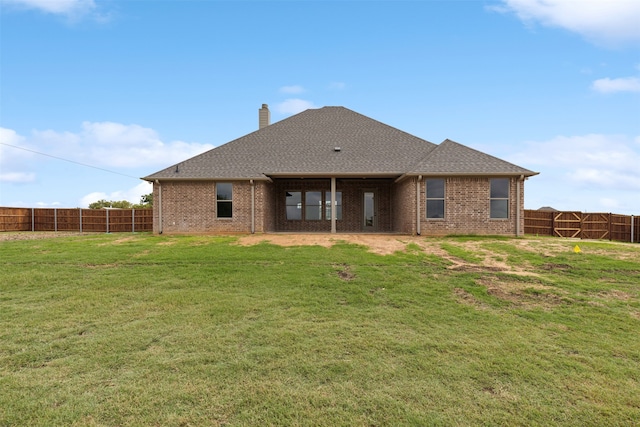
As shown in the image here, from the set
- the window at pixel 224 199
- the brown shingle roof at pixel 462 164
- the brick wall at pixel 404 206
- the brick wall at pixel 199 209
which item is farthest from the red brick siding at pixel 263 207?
the brown shingle roof at pixel 462 164

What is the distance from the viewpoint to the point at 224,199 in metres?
16.9

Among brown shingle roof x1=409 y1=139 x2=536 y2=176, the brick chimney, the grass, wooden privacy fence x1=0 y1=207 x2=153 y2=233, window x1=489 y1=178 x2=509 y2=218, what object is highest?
the brick chimney

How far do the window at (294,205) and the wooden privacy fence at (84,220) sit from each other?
1045 centimetres

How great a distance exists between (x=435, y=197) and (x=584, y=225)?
36.8 feet

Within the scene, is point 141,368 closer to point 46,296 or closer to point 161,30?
point 46,296

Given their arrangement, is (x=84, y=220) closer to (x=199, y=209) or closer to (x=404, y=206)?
(x=199, y=209)

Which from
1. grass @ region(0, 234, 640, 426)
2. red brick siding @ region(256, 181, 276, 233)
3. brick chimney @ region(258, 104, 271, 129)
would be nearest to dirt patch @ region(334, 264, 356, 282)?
grass @ region(0, 234, 640, 426)

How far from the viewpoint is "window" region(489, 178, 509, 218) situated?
15.5 m

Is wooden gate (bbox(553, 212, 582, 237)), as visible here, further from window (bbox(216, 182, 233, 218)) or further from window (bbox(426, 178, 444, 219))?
window (bbox(216, 182, 233, 218))

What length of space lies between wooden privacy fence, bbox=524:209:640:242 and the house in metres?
6.74

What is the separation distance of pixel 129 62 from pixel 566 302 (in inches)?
755

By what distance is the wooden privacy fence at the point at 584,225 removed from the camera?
19266mm

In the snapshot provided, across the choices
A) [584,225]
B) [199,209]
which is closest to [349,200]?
[199,209]

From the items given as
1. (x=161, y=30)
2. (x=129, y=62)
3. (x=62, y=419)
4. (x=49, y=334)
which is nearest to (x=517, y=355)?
(x=62, y=419)
